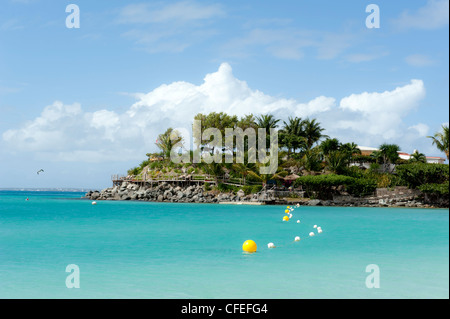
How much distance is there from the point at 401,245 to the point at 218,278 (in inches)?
386

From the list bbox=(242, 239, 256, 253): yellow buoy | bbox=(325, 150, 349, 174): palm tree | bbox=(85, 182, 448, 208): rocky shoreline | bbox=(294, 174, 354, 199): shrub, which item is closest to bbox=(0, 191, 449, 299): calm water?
bbox=(242, 239, 256, 253): yellow buoy

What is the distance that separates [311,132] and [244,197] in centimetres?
1611

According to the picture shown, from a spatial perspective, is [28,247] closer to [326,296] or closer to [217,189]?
[326,296]

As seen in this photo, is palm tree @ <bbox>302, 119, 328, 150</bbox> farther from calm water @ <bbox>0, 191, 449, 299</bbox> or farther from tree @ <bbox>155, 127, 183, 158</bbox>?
calm water @ <bbox>0, 191, 449, 299</bbox>

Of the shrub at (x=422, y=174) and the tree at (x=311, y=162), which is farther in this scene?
the tree at (x=311, y=162)

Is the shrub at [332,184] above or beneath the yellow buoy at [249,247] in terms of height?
above

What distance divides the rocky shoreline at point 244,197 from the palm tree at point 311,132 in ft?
45.2

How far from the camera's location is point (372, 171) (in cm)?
5381

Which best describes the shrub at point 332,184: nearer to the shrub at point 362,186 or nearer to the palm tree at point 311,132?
the shrub at point 362,186

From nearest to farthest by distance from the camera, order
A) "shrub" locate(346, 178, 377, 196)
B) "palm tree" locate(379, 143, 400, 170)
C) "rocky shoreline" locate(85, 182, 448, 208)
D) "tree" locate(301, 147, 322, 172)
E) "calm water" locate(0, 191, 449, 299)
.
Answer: "calm water" locate(0, 191, 449, 299)
"rocky shoreline" locate(85, 182, 448, 208)
"shrub" locate(346, 178, 377, 196)
"tree" locate(301, 147, 322, 172)
"palm tree" locate(379, 143, 400, 170)

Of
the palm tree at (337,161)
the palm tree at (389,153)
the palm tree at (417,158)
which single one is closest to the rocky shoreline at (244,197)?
the palm tree at (337,161)

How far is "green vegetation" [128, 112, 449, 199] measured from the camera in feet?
159

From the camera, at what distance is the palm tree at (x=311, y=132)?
62.6 m

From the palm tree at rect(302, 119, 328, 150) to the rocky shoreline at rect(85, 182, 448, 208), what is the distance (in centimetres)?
1378
